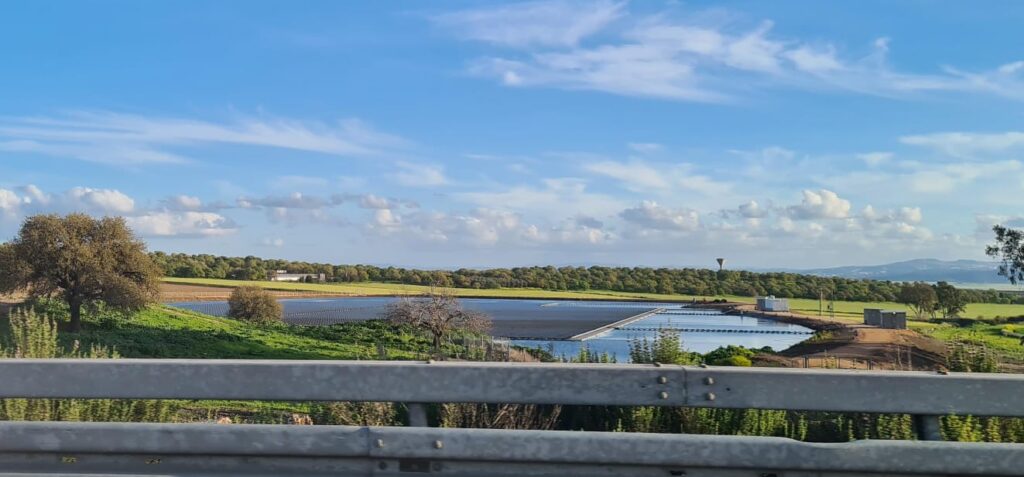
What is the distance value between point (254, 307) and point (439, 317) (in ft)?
73.5

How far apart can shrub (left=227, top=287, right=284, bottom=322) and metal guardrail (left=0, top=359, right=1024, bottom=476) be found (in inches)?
1933

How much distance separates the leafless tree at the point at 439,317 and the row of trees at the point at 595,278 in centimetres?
6848

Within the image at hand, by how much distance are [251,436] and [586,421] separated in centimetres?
273

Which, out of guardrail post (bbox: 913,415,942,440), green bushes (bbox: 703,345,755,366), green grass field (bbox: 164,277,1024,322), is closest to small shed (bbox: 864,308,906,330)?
green grass field (bbox: 164,277,1024,322)

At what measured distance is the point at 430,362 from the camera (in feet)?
17.0

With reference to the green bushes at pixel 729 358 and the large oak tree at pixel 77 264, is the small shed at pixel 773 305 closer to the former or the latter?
the green bushes at pixel 729 358

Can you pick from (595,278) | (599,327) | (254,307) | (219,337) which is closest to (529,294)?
(595,278)

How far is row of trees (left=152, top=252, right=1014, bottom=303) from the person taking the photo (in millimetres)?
Answer: 108831

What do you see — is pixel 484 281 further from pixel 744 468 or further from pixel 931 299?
pixel 744 468

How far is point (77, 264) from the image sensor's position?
3600cm

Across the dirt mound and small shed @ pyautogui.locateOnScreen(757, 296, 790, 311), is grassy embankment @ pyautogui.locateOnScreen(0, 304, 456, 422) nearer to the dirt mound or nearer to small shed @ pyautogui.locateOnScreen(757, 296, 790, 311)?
the dirt mound

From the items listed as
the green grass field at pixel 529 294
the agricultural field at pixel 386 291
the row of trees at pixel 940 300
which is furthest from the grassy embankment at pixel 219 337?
the row of trees at pixel 940 300

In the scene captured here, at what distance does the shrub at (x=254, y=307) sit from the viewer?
175ft

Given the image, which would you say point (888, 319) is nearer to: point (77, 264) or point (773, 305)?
point (773, 305)
